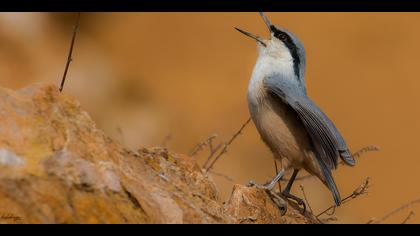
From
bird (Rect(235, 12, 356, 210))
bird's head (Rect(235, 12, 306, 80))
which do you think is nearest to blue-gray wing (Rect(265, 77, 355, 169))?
bird (Rect(235, 12, 356, 210))

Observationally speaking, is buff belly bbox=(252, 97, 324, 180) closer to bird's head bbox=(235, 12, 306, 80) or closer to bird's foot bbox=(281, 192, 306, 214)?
bird's foot bbox=(281, 192, 306, 214)

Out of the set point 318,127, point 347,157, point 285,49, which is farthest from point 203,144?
point 285,49

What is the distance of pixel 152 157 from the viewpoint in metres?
6.17

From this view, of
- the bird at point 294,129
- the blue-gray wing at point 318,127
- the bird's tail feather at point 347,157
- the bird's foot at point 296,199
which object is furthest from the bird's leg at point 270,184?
the bird's tail feather at point 347,157

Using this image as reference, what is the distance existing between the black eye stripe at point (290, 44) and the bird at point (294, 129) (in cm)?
29

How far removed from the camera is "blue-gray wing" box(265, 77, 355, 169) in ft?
23.5

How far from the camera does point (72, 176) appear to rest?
498 cm

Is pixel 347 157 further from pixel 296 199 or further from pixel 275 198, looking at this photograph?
pixel 275 198

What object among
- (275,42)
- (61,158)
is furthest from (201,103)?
(61,158)

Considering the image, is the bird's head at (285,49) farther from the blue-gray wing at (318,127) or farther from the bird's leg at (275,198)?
the bird's leg at (275,198)

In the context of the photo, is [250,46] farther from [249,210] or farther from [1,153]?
[1,153]

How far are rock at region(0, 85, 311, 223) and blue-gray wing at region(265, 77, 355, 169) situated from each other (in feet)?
4.75

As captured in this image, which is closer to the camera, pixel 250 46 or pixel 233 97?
pixel 233 97
